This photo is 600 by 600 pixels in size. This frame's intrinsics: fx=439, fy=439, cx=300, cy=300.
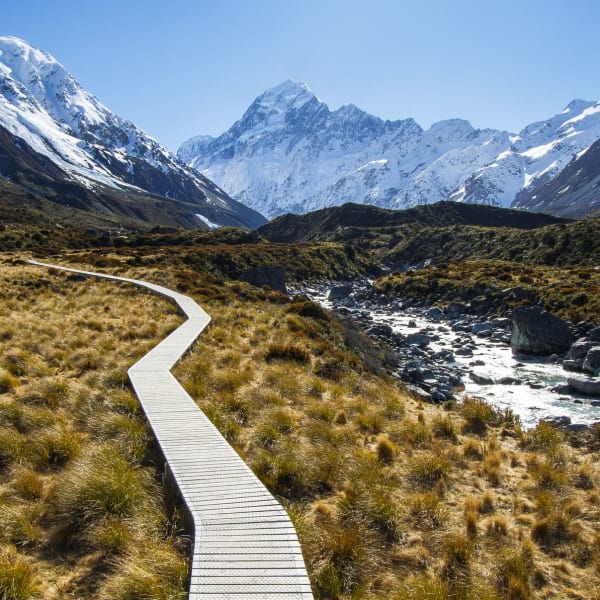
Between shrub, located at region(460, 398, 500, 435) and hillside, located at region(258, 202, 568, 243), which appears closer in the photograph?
shrub, located at region(460, 398, 500, 435)

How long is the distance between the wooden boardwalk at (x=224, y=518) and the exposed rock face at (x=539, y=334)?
69.6ft

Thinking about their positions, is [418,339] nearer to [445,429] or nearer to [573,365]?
[573,365]

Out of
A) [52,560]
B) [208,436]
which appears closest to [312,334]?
[208,436]

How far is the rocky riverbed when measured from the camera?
16609mm

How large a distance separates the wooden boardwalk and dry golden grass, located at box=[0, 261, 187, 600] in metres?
0.35

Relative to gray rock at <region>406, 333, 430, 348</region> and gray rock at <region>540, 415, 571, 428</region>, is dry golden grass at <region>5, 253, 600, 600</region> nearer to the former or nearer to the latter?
gray rock at <region>540, 415, 571, 428</region>

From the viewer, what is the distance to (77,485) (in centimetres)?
641

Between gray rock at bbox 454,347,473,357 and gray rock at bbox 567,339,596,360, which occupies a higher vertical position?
gray rock at bbox 567,339,596,360

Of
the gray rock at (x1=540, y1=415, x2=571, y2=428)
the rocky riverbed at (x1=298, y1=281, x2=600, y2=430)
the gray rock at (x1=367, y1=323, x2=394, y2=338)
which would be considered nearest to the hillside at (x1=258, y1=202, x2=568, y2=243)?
the rocky riverbed at (x1=298, y1=281, x2=600, y2=430)

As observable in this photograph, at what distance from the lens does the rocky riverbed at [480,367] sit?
654 inches

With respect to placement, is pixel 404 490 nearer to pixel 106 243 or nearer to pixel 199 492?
pixel 199 492

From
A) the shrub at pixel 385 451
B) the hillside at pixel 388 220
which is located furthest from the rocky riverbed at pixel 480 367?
the hillside at pixel 388 220

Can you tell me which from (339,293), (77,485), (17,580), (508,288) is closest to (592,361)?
(508,288)

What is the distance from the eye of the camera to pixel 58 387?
10570 millimetres
